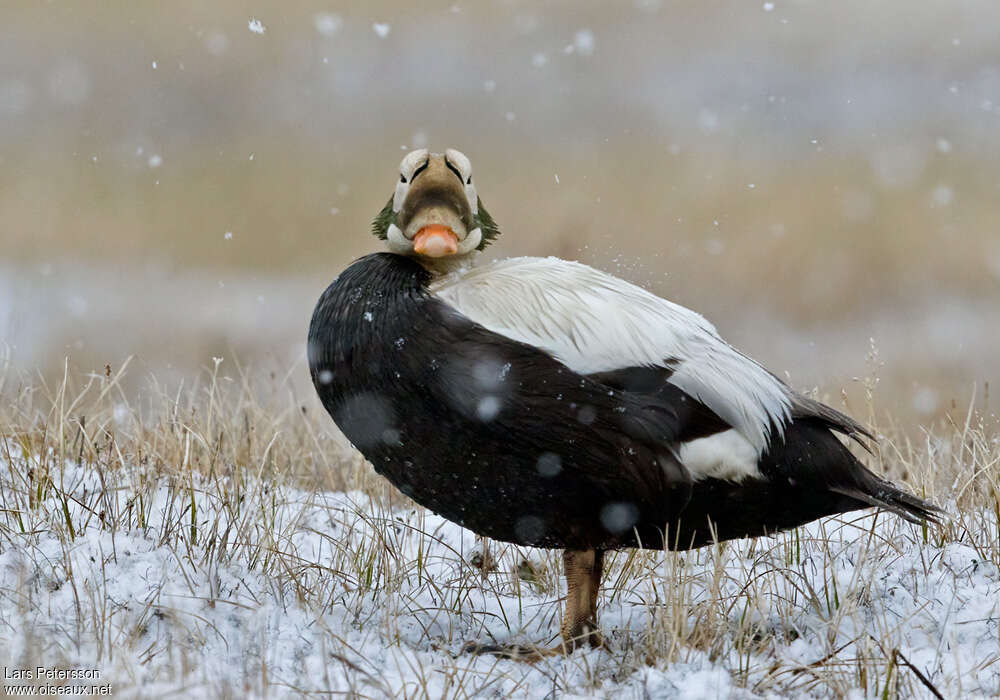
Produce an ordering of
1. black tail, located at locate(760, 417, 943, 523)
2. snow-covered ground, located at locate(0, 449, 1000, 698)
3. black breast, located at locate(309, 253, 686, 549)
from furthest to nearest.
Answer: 1. black tail, located at locate(760, 417, 943, 523)
2. black breast, located at locate(309, 253, 686, 549)
3. snow-covered ground, located at locate(0, 449, 1000, 698)

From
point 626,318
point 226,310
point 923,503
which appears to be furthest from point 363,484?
point 226,310

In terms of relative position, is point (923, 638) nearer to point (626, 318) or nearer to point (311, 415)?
point (626, 318)

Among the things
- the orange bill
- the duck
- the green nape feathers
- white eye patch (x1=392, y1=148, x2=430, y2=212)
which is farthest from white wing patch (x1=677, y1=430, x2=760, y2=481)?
white eye patch (x1=392, y1=148, x2=430, y2=212)

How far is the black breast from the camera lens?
307cm

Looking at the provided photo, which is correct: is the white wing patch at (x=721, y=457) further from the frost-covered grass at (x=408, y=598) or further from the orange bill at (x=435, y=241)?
the orange bill at (x=435, y=241)

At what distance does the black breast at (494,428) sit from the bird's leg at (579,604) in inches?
6.2

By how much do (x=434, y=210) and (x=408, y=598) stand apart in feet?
3.80

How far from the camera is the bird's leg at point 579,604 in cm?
331

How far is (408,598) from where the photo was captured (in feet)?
11.6

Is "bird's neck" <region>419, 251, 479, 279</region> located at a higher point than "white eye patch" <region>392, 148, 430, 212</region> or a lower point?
lower

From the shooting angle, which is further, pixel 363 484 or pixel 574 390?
pixel 363 484

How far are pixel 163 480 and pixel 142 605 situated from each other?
1156 mm

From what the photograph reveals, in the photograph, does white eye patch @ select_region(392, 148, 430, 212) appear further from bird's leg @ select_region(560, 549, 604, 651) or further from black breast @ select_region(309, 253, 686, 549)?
bird's leg @ select_region(560, 549, 604, 651)

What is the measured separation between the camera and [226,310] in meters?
10.8
